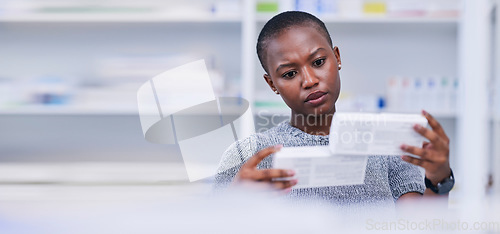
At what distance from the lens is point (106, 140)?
240cm

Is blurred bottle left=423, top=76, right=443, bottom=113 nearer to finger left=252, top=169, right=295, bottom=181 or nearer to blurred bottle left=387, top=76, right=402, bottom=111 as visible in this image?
blurred bottle left=387, top=76, right=402, bottom=111

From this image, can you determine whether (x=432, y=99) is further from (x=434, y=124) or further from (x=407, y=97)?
(x=434, y=124)

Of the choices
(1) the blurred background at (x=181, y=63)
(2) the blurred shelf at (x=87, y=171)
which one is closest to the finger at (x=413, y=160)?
(1) the blurred background at (x=181, y=63)

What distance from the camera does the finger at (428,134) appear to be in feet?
1.50

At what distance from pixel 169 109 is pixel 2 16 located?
983 millimetres

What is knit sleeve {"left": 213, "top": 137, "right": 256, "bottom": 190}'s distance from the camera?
702mm

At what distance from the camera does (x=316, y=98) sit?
68 centimetres

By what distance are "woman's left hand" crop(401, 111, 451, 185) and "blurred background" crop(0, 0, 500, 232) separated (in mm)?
1323

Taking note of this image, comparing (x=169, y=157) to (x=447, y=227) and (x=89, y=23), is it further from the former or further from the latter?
(x=447, y=227)

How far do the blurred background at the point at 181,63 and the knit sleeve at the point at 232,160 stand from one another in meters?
1.09

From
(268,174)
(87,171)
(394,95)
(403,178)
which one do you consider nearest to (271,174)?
(268,174)

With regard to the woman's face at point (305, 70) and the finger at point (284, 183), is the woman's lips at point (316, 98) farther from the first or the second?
the finger at point (284, 183)

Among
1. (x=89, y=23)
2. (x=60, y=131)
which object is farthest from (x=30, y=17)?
(x=60, y=131)

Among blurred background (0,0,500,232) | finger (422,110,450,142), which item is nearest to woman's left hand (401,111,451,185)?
finger (422,110,450,142)
